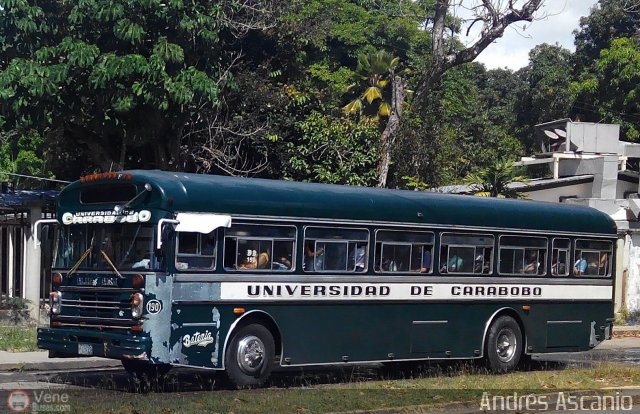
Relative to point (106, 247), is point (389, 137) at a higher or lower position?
higher

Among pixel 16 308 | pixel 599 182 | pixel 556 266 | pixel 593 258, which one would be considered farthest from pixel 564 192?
pixel 16 308

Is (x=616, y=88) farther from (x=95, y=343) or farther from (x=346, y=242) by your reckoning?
(x=95, y=343)

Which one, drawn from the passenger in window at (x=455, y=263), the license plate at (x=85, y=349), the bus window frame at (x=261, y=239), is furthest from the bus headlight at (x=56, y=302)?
the passenger in window at (x=455, y=263)

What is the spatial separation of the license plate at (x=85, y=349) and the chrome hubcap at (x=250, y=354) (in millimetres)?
2045

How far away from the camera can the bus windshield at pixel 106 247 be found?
44.8ft

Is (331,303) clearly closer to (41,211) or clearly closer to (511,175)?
(41,211)

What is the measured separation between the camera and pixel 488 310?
58.9 feet

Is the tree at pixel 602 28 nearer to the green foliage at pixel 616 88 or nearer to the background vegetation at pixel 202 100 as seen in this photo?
the green foliage at pixel 616 88

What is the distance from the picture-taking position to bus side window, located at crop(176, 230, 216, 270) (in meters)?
13.7

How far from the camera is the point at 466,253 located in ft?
57.6

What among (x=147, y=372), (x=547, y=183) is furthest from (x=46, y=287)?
(x=547, y=183)

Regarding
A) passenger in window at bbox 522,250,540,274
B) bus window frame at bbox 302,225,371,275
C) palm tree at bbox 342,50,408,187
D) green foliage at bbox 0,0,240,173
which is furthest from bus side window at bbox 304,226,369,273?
palm tree at bbox 342,50,408,187

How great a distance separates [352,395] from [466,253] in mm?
5522

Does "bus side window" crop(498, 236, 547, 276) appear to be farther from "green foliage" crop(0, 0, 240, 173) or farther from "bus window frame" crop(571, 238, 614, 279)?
"green foliage" crop(0, 0, 240, 173)
